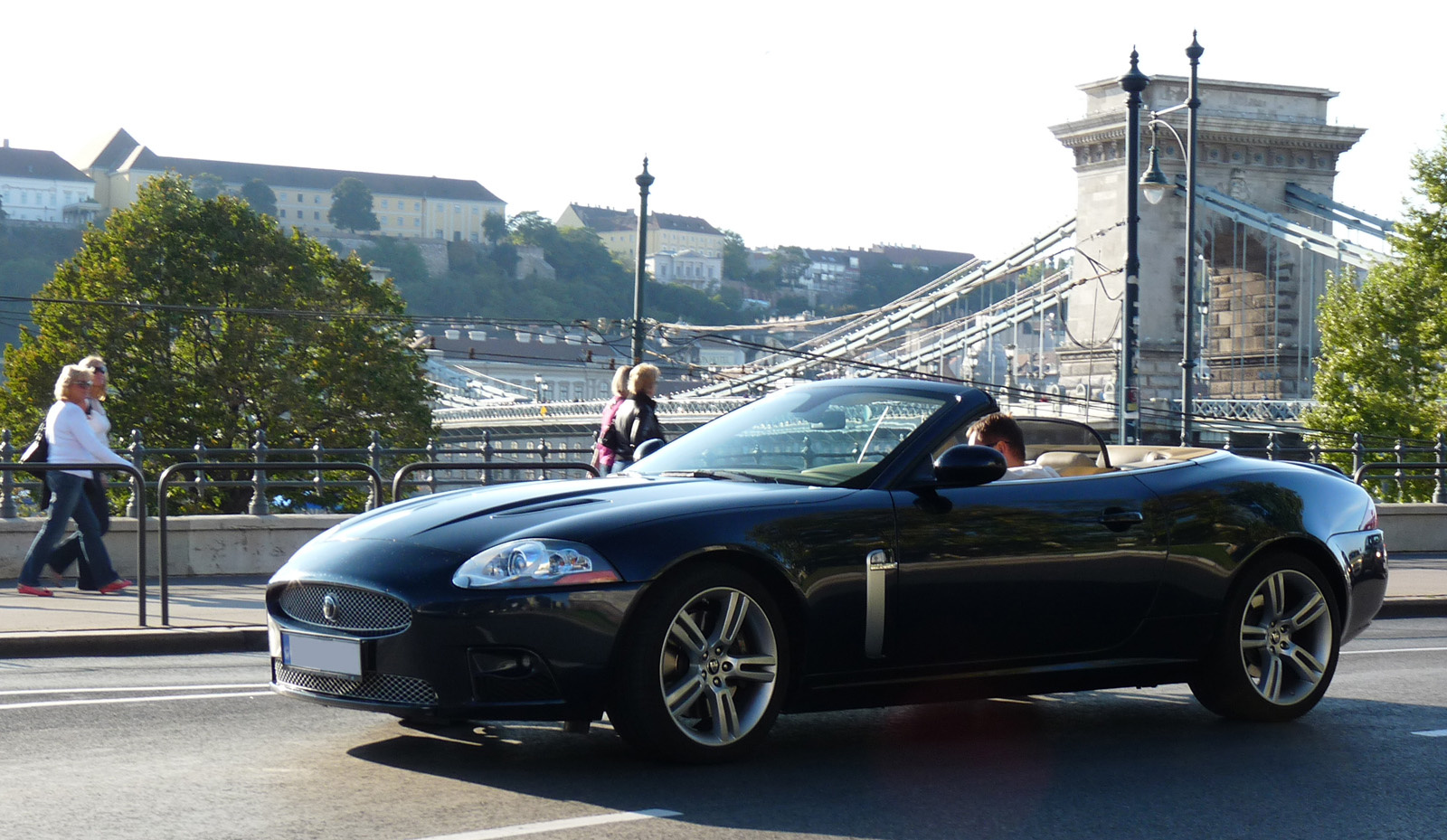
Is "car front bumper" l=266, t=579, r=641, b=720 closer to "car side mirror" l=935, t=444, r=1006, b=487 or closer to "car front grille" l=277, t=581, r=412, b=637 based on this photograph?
"car front grille" l=277, t=581, r=412, b=637

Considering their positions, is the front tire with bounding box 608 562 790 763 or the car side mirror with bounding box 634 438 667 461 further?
the car side mirror with bounding box 634 438 667 461

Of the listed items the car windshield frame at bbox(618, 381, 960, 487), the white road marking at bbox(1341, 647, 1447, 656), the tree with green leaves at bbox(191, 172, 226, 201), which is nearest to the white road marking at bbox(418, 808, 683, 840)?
the car windshield frame at bbox(618, 381, 960, 487)

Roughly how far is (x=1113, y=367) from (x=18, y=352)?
34453 mm

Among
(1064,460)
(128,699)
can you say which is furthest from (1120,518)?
(128,699)

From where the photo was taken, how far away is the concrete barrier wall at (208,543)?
13.1 m

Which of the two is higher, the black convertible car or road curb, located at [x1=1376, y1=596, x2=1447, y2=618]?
the black convertible car

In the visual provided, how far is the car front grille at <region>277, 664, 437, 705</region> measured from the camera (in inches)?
203

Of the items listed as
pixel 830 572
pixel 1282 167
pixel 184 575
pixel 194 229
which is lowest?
pixel 184 575

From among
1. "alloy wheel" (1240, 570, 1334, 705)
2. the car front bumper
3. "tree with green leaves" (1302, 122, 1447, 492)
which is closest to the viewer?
the car front bumper

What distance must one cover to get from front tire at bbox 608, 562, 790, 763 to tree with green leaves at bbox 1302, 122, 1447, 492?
154ft

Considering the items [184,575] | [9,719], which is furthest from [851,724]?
[184,575]

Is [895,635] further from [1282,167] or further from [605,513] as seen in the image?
[1282,167]

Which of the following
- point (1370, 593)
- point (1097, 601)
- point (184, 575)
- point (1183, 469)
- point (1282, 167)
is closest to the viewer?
point (1097, 601)

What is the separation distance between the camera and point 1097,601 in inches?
245
